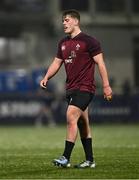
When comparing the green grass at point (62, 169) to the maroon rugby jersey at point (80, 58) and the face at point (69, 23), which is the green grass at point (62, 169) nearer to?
the maroon rugby jersey at point (80, 58)

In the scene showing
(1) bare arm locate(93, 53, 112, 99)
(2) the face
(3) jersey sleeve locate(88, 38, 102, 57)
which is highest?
(2) the face

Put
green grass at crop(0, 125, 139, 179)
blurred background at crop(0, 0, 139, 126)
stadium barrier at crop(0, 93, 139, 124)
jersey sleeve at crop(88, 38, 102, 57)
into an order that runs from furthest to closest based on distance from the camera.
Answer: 1. blurred background at crop(0, 0, 139, 126)
2. stadium barrier at crop(0, 93, 139, 124)
3. jersey sleeve at crop(88, 38, 102, 57)
4. green grass at crop(0, 125, 139, 179)

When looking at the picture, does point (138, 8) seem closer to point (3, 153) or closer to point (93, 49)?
point (3, 153)

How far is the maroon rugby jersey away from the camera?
12078mm

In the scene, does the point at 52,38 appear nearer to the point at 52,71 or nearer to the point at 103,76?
the point at 52,71

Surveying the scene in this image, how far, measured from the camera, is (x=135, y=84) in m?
46.6

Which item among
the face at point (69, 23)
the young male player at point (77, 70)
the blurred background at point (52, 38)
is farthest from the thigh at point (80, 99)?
the blurred background at point (52, 38)

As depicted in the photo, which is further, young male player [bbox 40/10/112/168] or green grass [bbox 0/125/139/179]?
young male player [bbox 40/10/112/168]

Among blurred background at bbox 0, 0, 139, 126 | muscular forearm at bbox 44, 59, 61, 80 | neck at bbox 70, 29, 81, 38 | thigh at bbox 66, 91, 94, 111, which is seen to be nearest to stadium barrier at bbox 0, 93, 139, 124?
blurred background at bbox 0, 0, 139, 126

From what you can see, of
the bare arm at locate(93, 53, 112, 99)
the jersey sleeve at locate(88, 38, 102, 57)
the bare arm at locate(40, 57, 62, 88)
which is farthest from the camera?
the bare arm at locate(40, 57, 62, 88)

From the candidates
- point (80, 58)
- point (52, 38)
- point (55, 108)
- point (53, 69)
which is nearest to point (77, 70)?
point (80, 58)

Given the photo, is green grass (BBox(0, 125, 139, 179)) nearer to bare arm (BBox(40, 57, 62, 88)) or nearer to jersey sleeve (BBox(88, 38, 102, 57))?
bare arm (BBox(40, 57, 62, 88))

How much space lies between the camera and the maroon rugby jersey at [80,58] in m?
12.1

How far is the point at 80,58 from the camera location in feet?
39.7
